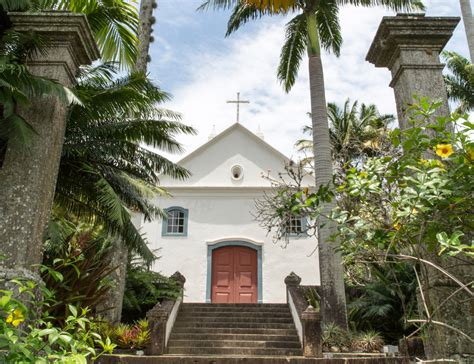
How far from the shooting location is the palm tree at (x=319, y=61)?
10029 mm

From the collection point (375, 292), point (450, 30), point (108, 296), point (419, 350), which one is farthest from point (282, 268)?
point (450, 30)

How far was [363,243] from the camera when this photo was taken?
10.7ft

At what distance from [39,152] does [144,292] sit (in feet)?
30.6

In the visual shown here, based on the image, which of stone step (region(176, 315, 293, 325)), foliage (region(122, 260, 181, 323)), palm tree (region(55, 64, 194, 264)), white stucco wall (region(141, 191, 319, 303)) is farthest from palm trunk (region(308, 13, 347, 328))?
white stucco wall (region(141, 191, 319, 303))

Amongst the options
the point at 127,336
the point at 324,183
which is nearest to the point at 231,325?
the point at 127,336

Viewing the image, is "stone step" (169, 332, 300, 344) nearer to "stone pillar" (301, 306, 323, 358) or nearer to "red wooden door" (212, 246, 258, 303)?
"stone pillar" (301, 306, 323, 358)

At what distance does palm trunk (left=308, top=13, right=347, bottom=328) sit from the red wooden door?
19.6 ft

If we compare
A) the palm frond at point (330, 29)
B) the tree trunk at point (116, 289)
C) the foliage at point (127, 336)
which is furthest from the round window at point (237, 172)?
the foliage at point (127, 336)

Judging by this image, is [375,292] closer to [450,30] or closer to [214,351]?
[214,351]

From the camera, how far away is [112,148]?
977 cm

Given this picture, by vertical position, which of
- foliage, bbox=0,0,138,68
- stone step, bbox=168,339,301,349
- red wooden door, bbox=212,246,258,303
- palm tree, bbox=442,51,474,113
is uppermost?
palm tree, bbox=442,51,474,113

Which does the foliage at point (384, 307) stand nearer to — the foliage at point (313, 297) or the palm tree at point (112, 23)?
the foliage at point (313, 297)

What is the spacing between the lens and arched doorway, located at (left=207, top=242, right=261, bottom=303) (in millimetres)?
15875

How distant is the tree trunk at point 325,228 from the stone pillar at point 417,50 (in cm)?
493
